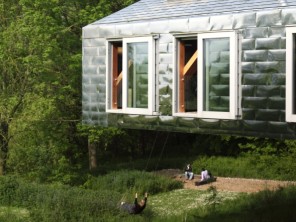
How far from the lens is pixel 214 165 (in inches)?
1037

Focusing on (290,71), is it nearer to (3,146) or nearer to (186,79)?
(186,79)

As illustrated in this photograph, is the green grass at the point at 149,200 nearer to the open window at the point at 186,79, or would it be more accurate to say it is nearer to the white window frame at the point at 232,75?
the open window at the point at 186,79

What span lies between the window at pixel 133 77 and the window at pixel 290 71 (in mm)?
1769

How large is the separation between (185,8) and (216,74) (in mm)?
1117

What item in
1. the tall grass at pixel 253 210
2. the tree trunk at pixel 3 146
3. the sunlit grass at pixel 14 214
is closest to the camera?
the tall grass at pixel 253 210

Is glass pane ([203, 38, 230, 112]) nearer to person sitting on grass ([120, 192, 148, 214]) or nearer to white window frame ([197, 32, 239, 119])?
white window frame ([197, 32, 239, 119])

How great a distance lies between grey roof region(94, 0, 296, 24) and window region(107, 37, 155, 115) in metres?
0.35

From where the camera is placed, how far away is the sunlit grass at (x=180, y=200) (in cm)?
1725

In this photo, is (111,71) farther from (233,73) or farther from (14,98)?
(14,98)

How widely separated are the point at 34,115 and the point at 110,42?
1414cm

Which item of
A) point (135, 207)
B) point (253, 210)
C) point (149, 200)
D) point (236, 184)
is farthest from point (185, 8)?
point (236, 184)

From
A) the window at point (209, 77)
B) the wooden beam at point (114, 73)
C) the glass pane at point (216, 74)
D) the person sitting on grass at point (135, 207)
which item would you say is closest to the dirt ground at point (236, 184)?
the person sitting on grass at point (135, 207)

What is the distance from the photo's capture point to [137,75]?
754 cm

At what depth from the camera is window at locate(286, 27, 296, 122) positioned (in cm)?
615
